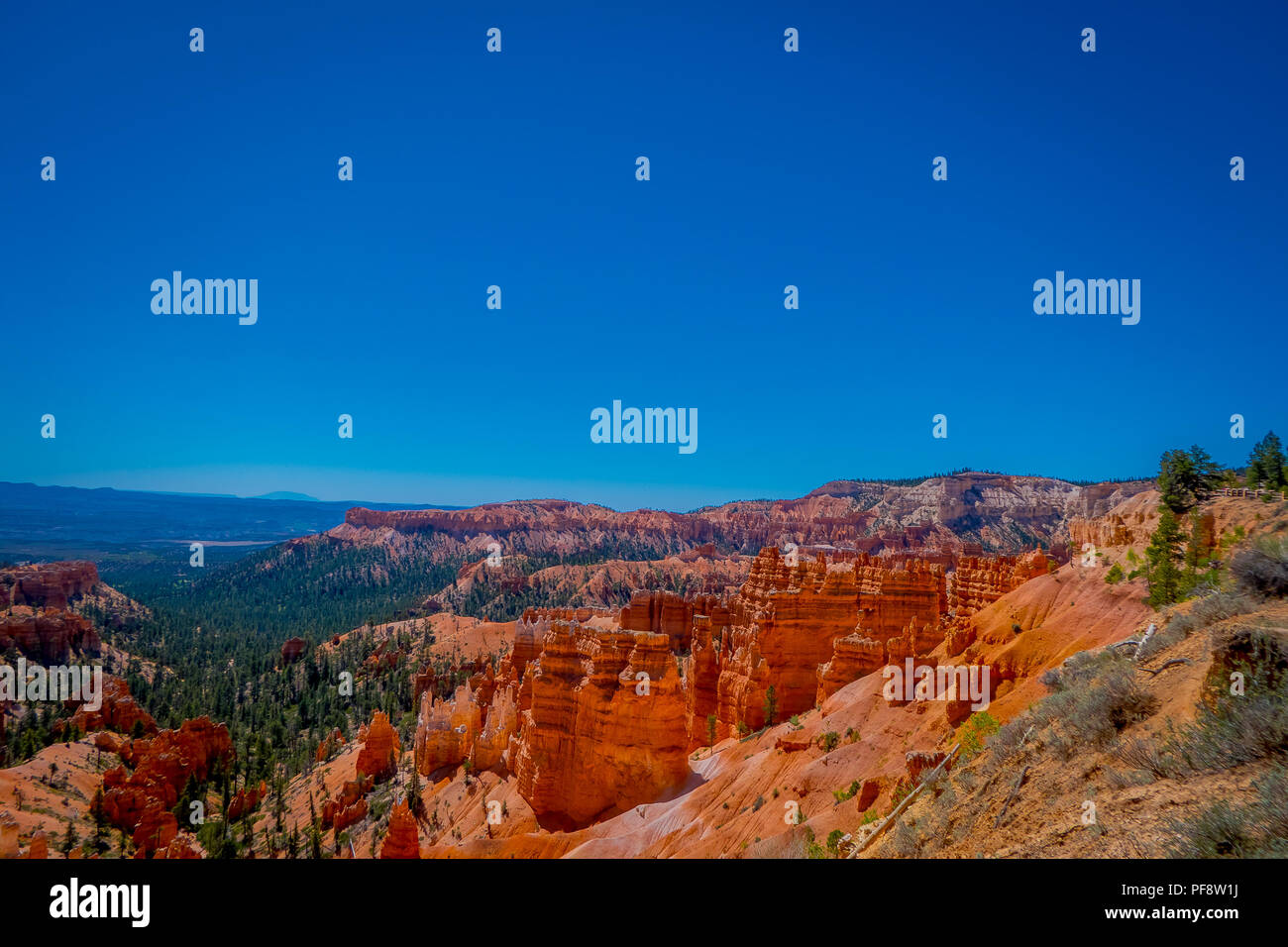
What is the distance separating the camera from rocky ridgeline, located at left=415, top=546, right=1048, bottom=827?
96.9 ft

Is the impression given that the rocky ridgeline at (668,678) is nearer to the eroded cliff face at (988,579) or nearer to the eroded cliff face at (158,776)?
the eroded cliff face at (988,579)

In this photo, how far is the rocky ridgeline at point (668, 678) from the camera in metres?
29.5

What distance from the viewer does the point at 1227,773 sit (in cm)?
706

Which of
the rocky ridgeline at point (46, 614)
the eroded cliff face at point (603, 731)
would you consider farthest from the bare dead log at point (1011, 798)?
the rocky ridgeline at point (46, 614)

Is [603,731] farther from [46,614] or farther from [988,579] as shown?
[46,614]

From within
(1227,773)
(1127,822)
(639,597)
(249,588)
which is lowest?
(249,588)

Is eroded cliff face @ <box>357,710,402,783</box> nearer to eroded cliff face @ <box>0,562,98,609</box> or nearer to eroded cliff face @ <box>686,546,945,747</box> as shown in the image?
eroded cliff face @ <box>686,546,945,747</box>

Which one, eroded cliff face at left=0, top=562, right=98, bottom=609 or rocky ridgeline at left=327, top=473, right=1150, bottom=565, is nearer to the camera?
eroded cliff face at left=0, top=562, right=98, bottom=609

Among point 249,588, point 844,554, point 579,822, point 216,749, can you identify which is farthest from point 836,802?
point 249,588

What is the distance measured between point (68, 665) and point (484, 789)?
5485 centimetres

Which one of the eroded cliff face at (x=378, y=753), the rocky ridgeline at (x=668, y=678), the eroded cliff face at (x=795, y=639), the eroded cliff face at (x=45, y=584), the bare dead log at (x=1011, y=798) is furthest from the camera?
the eroded cliff face at (x=45, y=584)

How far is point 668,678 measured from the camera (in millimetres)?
29781

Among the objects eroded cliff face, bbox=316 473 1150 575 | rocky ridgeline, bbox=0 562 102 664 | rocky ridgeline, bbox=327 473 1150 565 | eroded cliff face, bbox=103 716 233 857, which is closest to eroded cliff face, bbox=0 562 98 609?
rocky ridgeline, bbox=0 562 102 664
